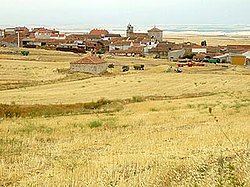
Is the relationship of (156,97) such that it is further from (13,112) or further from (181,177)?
(181,177)

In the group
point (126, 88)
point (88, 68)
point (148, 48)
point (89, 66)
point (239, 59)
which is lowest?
point (126, 88)

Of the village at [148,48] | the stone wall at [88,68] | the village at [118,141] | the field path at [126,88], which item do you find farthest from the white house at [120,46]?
the village at [118,141]

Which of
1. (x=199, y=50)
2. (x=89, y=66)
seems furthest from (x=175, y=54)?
(x=89, y=66)

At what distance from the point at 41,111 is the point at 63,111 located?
1.51 metres

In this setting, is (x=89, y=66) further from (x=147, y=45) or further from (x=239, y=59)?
(x=147, y=45)

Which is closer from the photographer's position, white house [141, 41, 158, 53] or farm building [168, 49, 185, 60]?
farm building [168, 49, 185, 60]

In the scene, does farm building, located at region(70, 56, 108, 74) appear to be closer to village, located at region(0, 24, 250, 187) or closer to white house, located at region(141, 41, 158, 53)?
village, located at region(0, 24, 250, 187)

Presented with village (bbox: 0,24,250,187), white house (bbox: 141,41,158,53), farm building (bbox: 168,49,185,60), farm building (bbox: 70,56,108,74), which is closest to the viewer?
village (bbox: 0,24,250,187)

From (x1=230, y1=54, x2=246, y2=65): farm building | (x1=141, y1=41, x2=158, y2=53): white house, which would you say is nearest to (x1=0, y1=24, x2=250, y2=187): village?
(x1=230, y1=54, x2=246, y2=65): farm building

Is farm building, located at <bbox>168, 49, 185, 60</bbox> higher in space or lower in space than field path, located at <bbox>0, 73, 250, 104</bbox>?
higher

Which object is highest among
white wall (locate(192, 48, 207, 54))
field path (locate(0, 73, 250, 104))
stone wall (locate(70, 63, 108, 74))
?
white wall (locate(192, 48, 207, 54))

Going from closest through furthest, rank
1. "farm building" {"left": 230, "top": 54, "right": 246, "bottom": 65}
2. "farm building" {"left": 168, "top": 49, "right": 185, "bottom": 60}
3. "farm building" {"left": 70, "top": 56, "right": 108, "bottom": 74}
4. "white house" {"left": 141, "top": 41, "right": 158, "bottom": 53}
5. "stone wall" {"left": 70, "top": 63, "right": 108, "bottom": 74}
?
1. "farm building" {"left": 70, "top": 56, "right": 108, "bottom": 74}
2. "stone wall" {"left": 70, "top": 63, "right": 108, "bottom": 74}
3. "farm building" {"left": 230, "top": 54, "right": 246, "bottom": 65}
4. "farm building" {"left": 168, "top": 49, "right": 185, "bottom": 60}
5. "white house" {"left": 141, "top": 41, "right": 158, "bottom": 53}

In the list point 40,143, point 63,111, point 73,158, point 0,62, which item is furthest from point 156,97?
point 0,62

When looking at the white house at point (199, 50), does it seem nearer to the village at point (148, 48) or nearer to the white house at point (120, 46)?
the village at point (148, 48)
